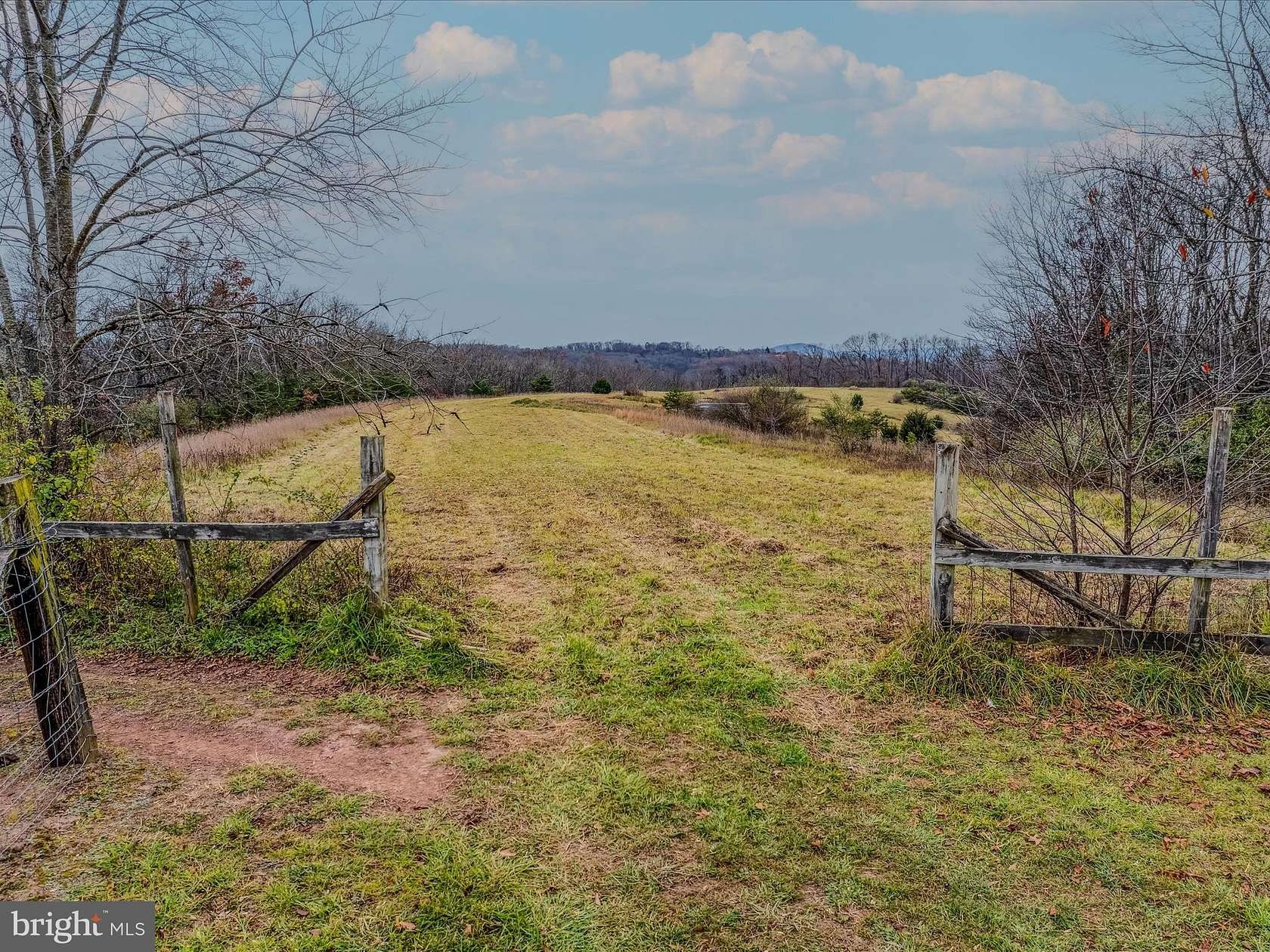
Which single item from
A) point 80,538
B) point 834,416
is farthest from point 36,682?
point 834,416

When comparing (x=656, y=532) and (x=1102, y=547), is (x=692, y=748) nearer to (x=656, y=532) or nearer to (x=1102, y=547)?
(x=1102, y=547)

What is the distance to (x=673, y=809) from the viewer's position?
4.18 meters

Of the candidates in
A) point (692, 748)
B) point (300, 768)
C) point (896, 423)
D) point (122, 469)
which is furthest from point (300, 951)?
point (896, 423)

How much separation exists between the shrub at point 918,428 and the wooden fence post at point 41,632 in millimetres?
24743

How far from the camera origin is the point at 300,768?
4.55 meters

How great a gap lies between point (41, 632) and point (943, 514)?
627 centimetres

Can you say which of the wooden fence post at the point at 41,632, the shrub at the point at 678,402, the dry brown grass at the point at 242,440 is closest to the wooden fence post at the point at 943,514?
the wooden fence post at the point at 41,632

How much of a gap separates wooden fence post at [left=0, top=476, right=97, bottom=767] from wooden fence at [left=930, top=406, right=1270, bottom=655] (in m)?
6.02

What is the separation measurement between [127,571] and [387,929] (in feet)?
18.1

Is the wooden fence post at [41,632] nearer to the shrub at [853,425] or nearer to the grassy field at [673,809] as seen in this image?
the grassy field at [673,809]

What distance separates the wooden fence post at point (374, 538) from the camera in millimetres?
6285

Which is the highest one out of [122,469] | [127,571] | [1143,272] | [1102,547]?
[1143,272]

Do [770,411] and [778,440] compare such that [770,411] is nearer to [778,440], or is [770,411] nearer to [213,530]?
[778,440]

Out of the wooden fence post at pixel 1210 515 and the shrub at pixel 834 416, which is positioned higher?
the shrub at pixel 834 416
